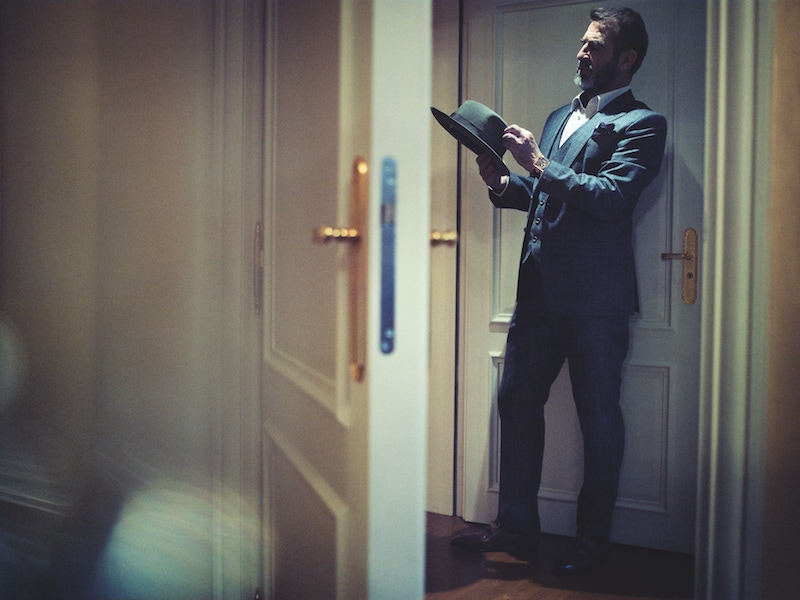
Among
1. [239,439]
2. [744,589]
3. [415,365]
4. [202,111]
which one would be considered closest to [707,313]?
[744,589]

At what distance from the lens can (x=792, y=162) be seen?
1.13 metres

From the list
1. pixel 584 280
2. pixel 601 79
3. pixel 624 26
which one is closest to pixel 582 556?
pixel 584 280

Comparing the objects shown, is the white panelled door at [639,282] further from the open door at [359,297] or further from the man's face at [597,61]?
the open door at [359,297]

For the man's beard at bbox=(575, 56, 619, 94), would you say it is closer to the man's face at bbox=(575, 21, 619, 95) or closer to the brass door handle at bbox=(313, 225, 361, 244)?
the man's face at bbox=(575, 21, 619, 95)

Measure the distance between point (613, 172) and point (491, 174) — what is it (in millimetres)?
355

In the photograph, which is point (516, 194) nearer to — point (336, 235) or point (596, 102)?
point (596, 102)

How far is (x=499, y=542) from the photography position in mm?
1942

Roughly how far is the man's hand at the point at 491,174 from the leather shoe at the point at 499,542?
1022 millimetres

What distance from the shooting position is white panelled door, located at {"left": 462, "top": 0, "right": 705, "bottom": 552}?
1942 millimetres

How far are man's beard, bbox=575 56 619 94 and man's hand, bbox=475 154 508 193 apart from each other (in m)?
0.34

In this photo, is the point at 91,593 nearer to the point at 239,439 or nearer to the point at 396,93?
the point at 239,439

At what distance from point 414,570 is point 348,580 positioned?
14 cm

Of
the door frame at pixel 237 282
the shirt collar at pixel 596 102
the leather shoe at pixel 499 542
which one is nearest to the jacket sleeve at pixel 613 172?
the shirt collar at pixel 596 102

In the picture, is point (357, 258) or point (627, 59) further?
point (627, 59)
